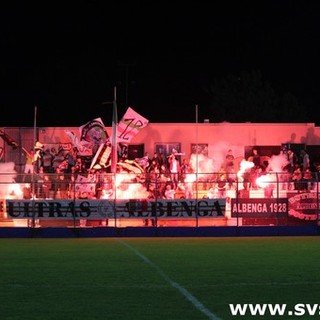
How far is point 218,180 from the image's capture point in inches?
1323

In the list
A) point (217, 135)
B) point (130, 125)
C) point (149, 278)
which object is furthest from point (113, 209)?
point (149, 278)

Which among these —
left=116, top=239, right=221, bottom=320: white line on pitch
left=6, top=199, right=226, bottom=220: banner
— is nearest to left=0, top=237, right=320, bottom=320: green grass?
left=116, top=239, right=221, bottom=320: white line on pitch

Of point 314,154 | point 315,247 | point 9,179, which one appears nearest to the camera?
point 315,247

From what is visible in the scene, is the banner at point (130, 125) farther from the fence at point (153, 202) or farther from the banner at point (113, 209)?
the banner at point (113, 209)

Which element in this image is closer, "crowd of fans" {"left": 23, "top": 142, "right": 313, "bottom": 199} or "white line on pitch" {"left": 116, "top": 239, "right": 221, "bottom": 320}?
"white line on pitch" {"left": 116, "top": 239, "right": 221, "bottom": 320}

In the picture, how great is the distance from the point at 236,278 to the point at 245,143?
80.4 ft

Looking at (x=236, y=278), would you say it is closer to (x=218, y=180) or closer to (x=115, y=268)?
(x=115, y=268)

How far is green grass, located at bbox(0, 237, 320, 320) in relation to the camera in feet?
41.7

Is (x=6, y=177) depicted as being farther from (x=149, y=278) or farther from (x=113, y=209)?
(x=149, y=278)

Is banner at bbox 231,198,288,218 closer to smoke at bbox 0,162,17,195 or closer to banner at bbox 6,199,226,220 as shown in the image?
banner at bbox 6,199,226,220

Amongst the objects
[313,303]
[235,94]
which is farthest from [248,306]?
[235,94]

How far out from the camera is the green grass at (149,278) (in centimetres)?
1271

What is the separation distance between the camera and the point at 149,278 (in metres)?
16.7

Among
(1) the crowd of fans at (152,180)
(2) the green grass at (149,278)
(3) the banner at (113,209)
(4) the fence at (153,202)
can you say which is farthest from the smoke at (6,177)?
(2) the green grass at (149,278)
